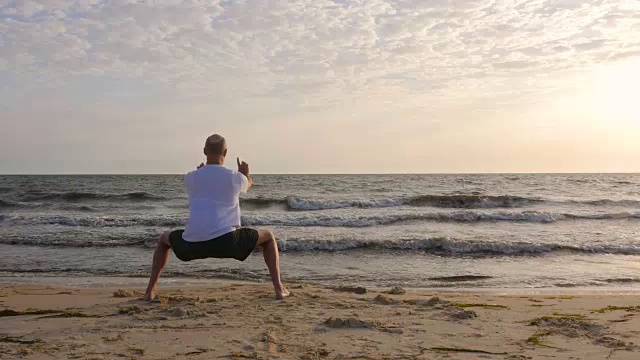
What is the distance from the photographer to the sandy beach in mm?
3576

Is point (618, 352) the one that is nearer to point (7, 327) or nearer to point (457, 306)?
point (457, 306)

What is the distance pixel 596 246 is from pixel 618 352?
844 cm

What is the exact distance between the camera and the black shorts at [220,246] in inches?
177

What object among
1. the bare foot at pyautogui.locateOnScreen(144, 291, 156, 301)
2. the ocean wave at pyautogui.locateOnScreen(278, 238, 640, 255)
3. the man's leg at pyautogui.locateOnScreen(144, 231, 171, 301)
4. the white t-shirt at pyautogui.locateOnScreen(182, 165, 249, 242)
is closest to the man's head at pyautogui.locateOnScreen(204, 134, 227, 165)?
the white t-shirt at pyautogui.locateOnScreen(182, 165, 249, 242)

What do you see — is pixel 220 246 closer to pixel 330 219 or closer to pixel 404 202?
pixel 330 219

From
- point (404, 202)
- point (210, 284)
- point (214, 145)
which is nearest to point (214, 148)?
point (214, 145)

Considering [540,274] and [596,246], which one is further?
[596,246]

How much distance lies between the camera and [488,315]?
4.86m

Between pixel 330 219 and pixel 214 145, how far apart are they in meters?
13.0

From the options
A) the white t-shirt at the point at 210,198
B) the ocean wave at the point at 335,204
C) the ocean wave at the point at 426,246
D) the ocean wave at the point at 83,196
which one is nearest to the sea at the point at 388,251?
the ocean wave at the point at 426,246

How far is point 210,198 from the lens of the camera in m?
4.52

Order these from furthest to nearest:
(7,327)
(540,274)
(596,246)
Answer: (596,246), (540,274), (7,327)

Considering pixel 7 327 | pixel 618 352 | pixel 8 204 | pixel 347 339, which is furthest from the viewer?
pixel 8 204

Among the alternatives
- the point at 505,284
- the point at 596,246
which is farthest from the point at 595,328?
the point at 596,246
